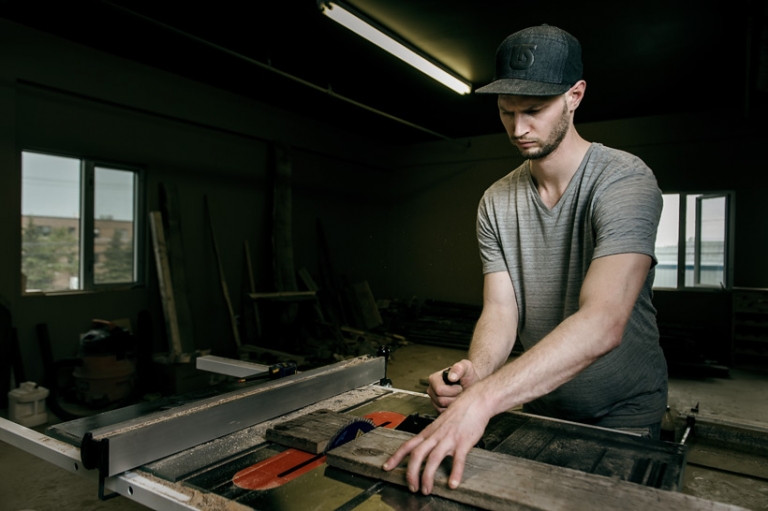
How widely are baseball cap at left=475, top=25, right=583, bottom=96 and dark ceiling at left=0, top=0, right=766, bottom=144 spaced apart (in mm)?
2834

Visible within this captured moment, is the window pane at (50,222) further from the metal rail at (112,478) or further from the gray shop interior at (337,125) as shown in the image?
the metal rail at (112,478)

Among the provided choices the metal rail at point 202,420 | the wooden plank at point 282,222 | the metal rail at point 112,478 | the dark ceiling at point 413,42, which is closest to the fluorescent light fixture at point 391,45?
the dark ceiling at point 413,42

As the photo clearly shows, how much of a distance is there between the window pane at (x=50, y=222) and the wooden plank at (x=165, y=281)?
0.64 meters

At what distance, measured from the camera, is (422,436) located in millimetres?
903

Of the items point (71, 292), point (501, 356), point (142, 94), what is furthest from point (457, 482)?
point (142, 94)

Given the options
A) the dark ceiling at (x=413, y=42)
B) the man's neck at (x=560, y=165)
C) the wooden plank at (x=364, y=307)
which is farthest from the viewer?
the wooden plank at (x=364, y=307)

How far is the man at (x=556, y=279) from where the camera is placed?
958 millimetres

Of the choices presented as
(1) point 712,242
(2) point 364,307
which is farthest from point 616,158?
(2) point 364,307

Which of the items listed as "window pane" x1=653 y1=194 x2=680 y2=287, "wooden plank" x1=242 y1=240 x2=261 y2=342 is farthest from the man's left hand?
"window pane" x1=653 y1=194 x2=680 y2=287

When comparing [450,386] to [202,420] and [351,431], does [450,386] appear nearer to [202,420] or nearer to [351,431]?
[351,431]

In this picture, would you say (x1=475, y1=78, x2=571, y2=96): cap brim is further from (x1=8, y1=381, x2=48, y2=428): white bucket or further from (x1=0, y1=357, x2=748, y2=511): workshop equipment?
(x1=8, y1=381, x2=48, y2=428): white bucket

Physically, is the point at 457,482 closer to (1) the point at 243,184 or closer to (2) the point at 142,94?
(2) the point at 142,94

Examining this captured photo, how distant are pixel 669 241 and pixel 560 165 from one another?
5.74 m

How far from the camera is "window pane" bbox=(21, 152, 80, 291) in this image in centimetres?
410
